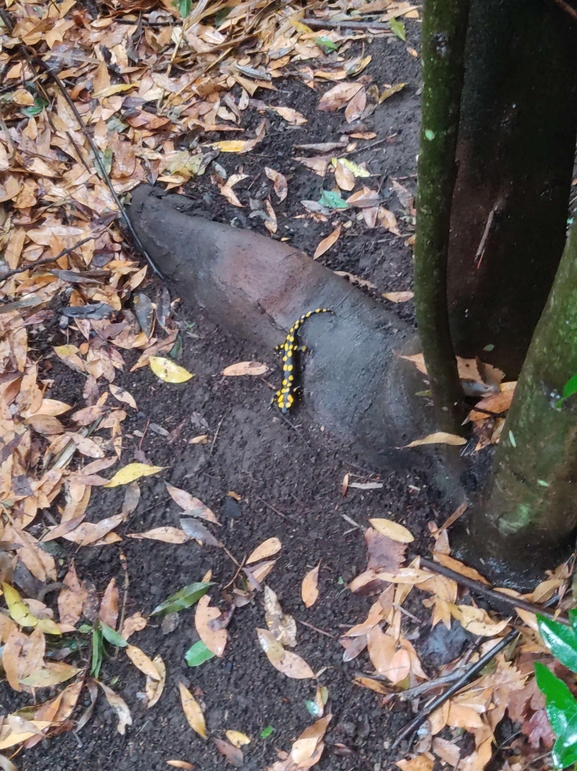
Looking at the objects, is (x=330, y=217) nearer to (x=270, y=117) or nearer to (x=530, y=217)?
(x=270, y=117)

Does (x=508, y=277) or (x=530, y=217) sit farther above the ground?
(x=530, y=217)

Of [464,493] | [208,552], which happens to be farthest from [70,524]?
[464,493]

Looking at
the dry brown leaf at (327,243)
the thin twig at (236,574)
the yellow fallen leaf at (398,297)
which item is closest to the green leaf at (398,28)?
the dry brown leaf at (327,243)

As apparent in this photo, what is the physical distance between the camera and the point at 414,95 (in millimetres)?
4160

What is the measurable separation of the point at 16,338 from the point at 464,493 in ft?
8.89

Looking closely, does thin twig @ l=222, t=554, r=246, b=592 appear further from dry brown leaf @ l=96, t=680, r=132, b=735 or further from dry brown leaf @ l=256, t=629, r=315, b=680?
dry brown leaf @ l=96, t=680, r=132, b=735

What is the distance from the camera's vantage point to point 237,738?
2469 mm

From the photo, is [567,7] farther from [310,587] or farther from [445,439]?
[310,587]

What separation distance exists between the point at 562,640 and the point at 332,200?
2.98 meters

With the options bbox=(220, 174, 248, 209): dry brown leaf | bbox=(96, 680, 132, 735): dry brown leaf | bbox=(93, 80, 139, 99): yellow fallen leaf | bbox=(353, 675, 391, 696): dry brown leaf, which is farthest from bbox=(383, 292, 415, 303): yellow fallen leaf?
bbox=(93, 80, 139, 99): yellow fallen leaf

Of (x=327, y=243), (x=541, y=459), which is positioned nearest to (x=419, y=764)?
(x=541, y=459)

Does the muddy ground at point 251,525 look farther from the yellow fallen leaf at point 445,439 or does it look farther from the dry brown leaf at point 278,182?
the yellow fallen leaf at point 445,439

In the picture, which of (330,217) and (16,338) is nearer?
(16,338)

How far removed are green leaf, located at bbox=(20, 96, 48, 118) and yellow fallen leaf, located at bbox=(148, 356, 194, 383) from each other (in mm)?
2270
